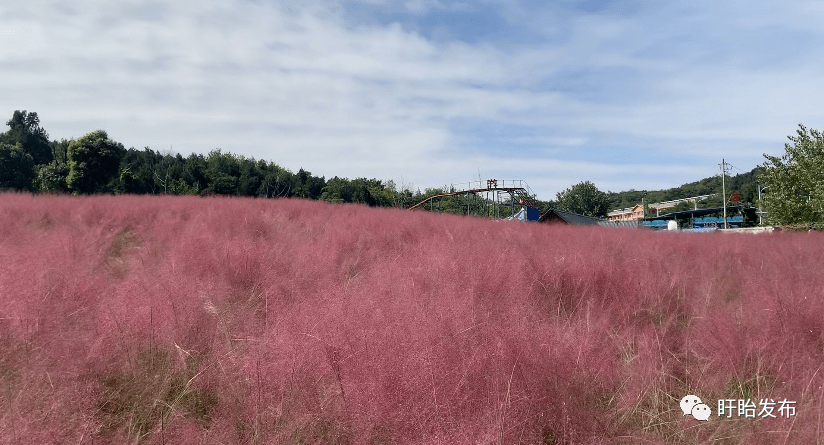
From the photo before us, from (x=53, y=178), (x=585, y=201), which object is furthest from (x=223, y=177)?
(x=585, y=201)

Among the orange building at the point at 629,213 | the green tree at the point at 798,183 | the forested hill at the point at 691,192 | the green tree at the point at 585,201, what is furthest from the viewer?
the orange building at the point at 629,213

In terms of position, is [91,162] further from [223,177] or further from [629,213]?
[629,213]

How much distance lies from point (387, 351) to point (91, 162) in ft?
106

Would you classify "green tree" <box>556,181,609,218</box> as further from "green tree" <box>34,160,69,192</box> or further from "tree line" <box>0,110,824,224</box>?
"green tree" <box>34,160,69,192</box>

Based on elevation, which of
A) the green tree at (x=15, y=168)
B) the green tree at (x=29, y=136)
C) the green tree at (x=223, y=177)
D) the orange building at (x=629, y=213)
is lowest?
the orange building at (x=629, y=213)

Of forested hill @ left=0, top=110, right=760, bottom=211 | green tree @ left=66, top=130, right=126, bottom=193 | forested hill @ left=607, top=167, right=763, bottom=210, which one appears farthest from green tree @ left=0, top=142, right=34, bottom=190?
forested hill @ left=607, top=167, right=763, bottom=210

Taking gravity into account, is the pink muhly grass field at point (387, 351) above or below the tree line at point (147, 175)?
below

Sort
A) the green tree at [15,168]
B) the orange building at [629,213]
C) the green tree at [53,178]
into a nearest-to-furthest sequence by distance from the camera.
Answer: the green tree at [53,178]
the green tree at [15,168]
the orange building at [629,213]

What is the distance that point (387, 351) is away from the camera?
1665 millimetres

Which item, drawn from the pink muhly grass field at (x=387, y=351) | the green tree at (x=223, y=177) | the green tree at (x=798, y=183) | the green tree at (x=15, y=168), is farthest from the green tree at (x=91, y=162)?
the green tree at (x=798, y=183)

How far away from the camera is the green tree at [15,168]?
28516 millimetres

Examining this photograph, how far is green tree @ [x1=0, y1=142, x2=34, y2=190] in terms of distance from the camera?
2852 centimetres

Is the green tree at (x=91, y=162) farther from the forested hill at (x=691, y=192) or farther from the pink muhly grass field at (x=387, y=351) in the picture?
the forested hill at (x=691, y=192)

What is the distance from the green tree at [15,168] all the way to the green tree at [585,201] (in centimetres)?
8456
